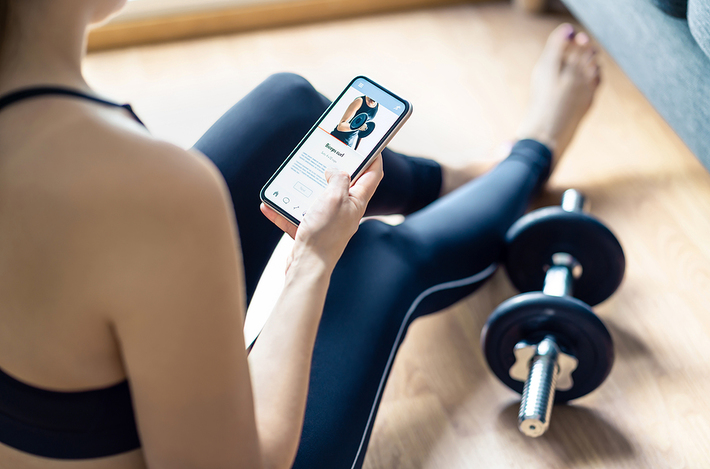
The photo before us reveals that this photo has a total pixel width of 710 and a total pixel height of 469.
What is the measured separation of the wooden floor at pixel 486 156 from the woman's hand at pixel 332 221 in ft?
1.32

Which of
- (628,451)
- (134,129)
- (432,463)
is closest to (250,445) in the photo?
(134,129)

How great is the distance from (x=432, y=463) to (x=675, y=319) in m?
0.47

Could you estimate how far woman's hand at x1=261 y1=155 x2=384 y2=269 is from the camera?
0.63 meters

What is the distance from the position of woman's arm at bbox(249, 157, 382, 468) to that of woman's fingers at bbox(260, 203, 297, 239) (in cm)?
11

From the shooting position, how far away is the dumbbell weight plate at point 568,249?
99cm

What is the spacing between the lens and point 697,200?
124cm

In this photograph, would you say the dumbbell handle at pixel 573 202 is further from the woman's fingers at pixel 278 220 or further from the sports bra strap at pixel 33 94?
the sports bra strap at pixel 33 94

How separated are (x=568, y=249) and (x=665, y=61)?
32 cm

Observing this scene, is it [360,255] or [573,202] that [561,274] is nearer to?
[573,202]

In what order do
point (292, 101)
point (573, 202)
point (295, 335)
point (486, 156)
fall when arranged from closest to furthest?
point (295, 335) → point (292, 101) → point (573, 202) → point (486, 156)

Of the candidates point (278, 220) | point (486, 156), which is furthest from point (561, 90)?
point (278, 220)

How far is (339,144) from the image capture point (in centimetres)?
79

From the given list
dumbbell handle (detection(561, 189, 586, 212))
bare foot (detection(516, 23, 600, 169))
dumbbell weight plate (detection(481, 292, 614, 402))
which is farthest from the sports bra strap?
bare foot (detection(516, 23, 600, 169))

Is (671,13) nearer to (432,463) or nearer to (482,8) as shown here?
(432,463)
